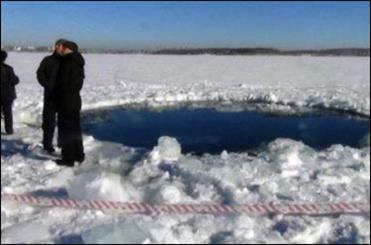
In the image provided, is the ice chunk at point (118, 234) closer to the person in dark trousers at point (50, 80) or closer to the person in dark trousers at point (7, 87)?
the person in dark trousers at point (50, 80)

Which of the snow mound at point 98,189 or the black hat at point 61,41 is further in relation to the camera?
the black hat at point 61,41

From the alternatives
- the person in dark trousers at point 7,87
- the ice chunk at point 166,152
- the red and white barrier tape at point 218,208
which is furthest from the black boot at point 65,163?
the person in dark trousers at point 7,87

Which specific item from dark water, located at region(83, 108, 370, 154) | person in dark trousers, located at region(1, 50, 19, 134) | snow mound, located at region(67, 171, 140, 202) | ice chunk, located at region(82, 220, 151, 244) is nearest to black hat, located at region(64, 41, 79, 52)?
snow mound, located at region(67, 171, 140, 202)

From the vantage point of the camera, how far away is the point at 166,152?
7406mm

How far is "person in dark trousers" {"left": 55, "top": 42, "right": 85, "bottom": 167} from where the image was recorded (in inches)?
267

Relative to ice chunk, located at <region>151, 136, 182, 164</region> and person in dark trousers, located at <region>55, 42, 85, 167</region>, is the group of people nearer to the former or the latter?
person in dark trousers, located at <region>55, 42, 85, 167</region>

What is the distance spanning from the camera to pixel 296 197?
563cm

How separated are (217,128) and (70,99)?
462 cm

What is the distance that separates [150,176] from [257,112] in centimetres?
699

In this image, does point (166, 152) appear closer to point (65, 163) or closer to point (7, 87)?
point (65, 163)

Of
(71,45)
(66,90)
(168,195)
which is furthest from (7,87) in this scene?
(168,195)

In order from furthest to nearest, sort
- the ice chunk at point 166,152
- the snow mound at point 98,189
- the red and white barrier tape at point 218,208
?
the ice chunk at point 166,152 < the snow mound at point 98,189 < the red and white barrier tape at point 218,208

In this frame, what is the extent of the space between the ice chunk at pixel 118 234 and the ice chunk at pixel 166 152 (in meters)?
2.73

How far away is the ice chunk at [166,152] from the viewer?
23.8 feet
